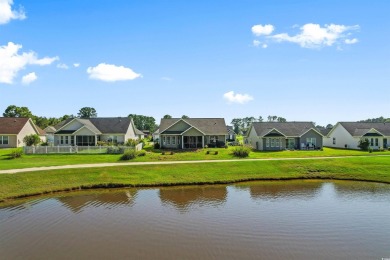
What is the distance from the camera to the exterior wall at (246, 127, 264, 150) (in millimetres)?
54384

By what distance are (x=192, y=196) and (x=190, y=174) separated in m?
6.72

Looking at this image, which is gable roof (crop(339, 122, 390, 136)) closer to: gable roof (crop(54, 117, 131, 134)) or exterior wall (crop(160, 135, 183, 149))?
exterior wall (crop(160, 135, 183, 149))

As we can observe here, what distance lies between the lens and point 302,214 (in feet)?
62.5

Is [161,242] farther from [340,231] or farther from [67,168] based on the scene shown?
[67,168]

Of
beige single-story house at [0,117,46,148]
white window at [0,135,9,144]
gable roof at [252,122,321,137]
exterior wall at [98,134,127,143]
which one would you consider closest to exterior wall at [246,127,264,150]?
gable roof at [252,122,321,137]

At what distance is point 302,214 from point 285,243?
201 inches

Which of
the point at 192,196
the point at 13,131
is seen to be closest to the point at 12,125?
the point at 13,131

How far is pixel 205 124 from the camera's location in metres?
57.8

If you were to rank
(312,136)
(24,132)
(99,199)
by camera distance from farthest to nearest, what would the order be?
(24,132)
(312,136)
(99,199)

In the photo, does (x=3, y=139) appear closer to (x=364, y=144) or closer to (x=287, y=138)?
(x=287, y=138)

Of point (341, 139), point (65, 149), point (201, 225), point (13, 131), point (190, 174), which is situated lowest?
point (201, 225)

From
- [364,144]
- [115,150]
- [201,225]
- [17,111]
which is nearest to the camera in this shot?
[201,225]

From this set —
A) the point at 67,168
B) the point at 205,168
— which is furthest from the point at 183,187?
the point at 67,168

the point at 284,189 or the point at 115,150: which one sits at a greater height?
the point at 115,150
